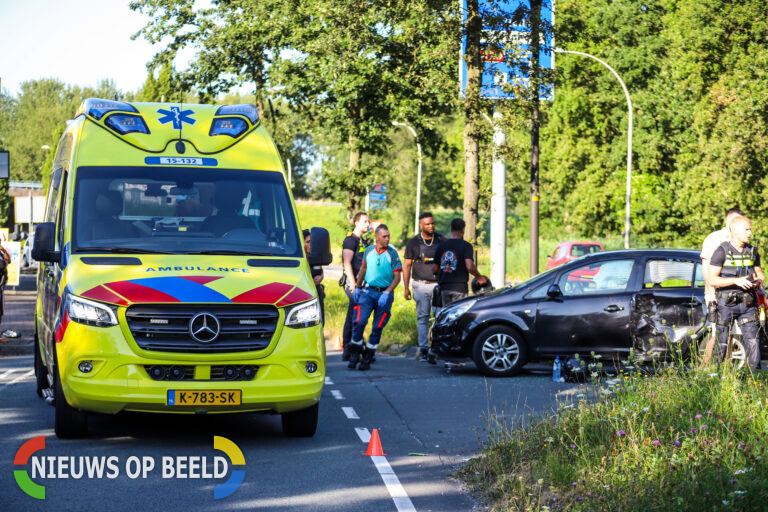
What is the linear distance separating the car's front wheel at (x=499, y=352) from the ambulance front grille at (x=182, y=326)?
5.85 m

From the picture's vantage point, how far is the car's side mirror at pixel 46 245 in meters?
8.66

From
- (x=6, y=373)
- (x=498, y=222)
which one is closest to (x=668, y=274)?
(x=498, y=222)

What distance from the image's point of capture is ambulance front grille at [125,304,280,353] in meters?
7.70

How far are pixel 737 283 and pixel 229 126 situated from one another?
521 centimetres

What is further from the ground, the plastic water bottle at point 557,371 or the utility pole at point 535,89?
the utility pole at point 535,89

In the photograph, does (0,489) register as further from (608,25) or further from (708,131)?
(608,25)

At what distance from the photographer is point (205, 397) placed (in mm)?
7777

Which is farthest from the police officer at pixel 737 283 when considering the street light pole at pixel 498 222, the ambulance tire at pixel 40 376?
the street light pole at pixel 498 222

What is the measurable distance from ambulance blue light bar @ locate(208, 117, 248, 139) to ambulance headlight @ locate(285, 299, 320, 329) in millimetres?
1999

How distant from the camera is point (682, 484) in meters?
5.60

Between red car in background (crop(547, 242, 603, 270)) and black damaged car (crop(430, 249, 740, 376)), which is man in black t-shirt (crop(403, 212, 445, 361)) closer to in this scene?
black damaged car (crop(430, 249, 740, 376))

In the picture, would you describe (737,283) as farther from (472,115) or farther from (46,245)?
(472,115)

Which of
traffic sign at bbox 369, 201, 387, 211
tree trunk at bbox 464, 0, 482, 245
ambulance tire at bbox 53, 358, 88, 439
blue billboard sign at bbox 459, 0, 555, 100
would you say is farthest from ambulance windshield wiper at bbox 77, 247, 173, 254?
traffic sign at bbox 369, 201, 387, 211

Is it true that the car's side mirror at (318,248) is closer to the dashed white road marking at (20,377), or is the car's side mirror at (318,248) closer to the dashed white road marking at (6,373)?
the dashed white road marking at (20,377)
